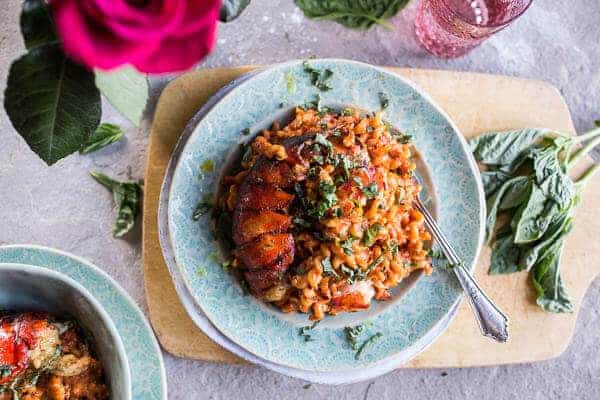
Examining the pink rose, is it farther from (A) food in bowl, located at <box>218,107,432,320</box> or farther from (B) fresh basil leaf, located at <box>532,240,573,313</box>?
(B) fresh basil leaf, located at <box>532,240,573,313</box>

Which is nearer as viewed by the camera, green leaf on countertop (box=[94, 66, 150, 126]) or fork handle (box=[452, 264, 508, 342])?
green leaf on countertop (box=[94, 66, 150, 126])

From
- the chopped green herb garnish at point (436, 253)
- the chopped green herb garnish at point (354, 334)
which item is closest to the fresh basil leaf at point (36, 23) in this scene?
the chopped green herb garnish at point (354, 334)

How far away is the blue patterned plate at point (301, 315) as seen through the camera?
2.46 m

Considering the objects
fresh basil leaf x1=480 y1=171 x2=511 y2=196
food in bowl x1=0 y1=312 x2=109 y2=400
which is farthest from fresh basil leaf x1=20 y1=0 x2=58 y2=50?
fresh basil leaf x1=480 y1=171 x2=511 y2=196

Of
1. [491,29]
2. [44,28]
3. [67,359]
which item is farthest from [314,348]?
[44,28]

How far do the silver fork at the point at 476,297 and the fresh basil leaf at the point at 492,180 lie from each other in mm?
352

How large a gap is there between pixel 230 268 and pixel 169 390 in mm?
641

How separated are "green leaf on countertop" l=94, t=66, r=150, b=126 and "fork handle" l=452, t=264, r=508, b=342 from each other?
159 centimetres

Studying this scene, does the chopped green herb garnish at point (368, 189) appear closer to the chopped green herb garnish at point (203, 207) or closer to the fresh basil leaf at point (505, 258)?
the chopped green herb garnish at point (203, 207)

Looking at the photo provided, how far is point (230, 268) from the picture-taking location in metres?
2.47

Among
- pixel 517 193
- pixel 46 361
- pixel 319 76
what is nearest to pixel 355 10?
pixel 319 76

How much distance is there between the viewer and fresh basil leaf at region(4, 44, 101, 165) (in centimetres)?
128

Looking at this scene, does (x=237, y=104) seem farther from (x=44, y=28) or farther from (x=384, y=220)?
(x=44, y=28)

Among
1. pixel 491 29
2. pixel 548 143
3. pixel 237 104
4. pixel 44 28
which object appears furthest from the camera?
pixel 548 143
